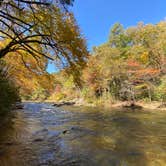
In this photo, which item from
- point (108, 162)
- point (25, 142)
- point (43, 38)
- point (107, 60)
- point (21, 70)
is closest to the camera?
point (108, 162)

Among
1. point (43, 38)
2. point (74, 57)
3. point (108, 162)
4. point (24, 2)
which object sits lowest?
point (108, 162)

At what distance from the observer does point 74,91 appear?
44.2 meters

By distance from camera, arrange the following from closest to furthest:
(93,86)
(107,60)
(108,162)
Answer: (108,162), (107,60), (93,86)

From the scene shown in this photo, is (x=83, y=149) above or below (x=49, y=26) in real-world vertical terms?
below

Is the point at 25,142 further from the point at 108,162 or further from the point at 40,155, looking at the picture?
the point at 108,162

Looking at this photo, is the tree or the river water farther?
the tree

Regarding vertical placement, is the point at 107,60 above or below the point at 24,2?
above

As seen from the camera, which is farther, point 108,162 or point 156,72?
point 156,72

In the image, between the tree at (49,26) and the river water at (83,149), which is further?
the tree at (49,26)

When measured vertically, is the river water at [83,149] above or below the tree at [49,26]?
below

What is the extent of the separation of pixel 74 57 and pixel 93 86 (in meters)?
24.9

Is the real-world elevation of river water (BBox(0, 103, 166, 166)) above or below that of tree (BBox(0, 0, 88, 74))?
below

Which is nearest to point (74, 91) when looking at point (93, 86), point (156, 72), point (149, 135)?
point (93, 86)

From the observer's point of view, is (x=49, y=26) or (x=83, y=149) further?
(x=49, y=26)
